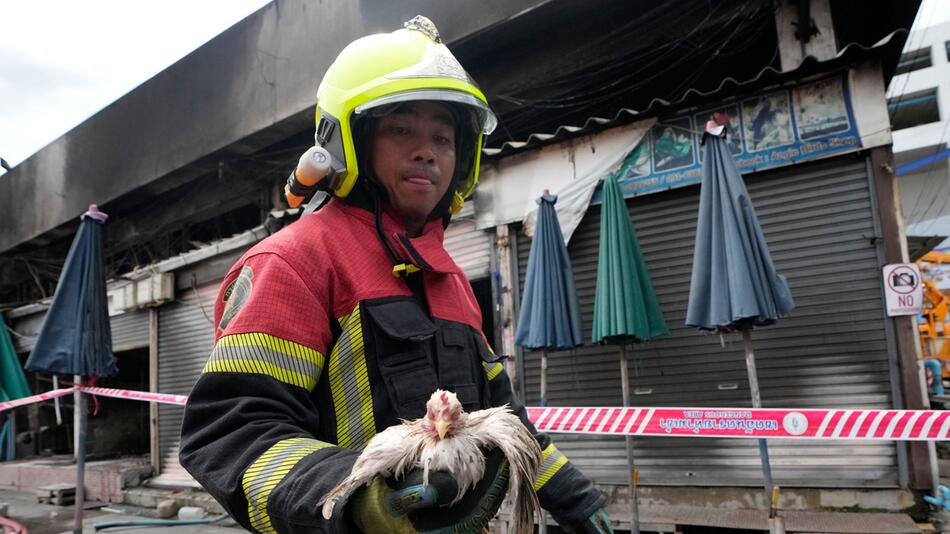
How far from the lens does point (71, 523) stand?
7797mm

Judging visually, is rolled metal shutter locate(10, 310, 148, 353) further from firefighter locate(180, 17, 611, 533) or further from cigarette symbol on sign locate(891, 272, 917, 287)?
cigarette symbol on sign locate(891, 272, 917, 287)

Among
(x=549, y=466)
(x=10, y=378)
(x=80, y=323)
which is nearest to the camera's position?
(x=549, y=466)

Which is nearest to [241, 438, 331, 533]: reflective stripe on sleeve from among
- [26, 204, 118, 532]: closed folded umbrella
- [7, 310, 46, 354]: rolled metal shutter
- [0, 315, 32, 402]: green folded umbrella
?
[26, 204, 118, 532]: closed folded umbrella

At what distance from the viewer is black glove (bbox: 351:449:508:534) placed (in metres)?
0.94

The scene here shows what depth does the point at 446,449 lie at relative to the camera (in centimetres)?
97

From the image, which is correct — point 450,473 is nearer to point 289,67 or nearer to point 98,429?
point 289,67

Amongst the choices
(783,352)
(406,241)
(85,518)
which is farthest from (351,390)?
(85,518)

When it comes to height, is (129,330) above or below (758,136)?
below

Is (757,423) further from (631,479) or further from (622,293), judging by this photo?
(622,293)

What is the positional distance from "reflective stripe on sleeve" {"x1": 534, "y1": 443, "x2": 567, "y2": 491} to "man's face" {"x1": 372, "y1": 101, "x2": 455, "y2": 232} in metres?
0.94

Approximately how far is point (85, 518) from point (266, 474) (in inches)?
380

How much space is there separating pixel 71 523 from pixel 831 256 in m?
10.1

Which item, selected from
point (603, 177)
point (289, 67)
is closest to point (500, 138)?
Result: point (603, 177)

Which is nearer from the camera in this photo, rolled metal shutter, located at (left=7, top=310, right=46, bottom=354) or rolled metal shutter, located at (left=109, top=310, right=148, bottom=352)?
rolled metal shutter, located at (left=109, top=310, right=148, bottom=352)
